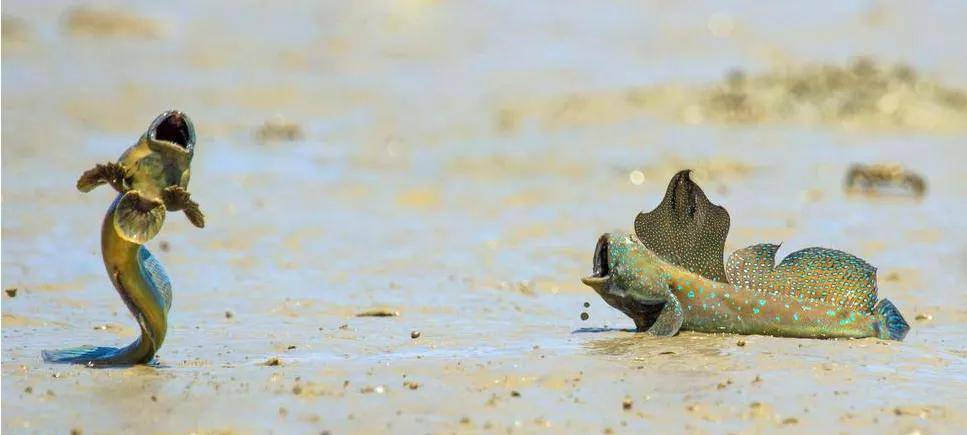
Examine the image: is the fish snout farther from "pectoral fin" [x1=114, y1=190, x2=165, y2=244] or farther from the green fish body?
"pectoral fin" [x1=114, y1=190, x2=165, y2=244]

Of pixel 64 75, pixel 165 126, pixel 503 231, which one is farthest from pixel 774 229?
pixel 64 75

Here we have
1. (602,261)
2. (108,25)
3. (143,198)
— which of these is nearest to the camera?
(143,198)

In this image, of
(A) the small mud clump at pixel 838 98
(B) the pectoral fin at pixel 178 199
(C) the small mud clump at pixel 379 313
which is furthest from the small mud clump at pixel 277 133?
(B) the pectoral fin at pixel 178 199

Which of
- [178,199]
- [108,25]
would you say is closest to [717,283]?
[178,199]

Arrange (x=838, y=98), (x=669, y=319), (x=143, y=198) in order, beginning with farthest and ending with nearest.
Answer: (x=838, y=98) < (x=669, y=319) < (x=143, y=198)

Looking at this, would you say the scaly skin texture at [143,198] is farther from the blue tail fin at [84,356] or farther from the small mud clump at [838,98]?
the small mud clump at [838,98]

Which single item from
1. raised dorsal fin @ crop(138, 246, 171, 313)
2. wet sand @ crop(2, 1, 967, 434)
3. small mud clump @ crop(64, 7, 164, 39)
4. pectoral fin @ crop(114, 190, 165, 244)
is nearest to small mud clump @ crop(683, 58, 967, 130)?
wet sand @ crop(2, 1, 967, 434)

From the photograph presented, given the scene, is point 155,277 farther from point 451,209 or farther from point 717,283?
point 451,209
